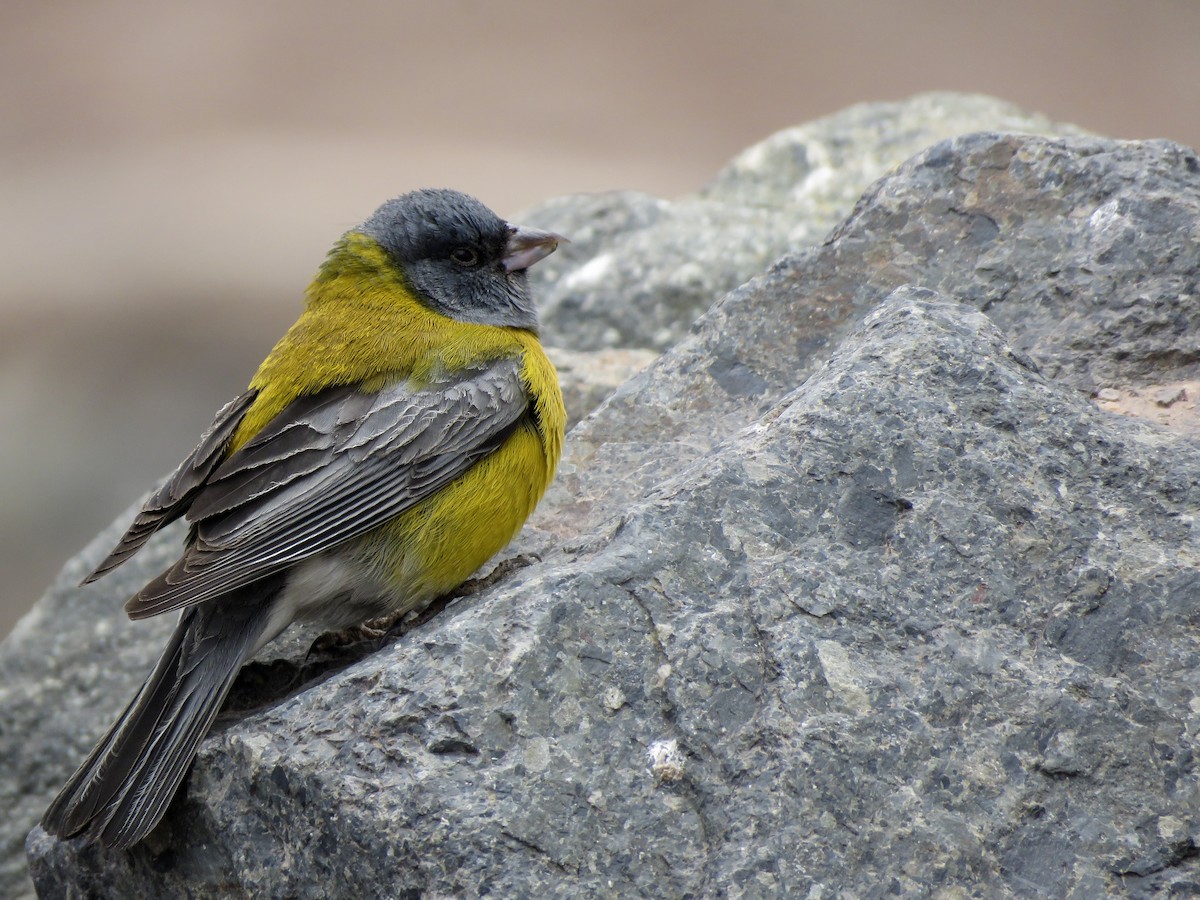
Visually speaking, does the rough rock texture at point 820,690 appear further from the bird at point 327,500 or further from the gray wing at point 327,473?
the gray wing at point 327,473

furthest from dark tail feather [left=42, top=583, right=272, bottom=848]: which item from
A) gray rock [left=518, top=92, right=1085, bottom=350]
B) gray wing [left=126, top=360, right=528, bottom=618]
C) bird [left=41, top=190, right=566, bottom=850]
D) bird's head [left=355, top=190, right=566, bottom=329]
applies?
gray rock [left=518, top=92, right=1085, bottom=350]

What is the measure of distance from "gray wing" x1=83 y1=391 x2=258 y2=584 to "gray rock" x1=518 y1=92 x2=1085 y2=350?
7.84 ft

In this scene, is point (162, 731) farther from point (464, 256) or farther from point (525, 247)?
point (525, 247)

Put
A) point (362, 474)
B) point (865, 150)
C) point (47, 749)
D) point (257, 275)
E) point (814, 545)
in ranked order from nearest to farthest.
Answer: point (814, 545), point (362, 474), point (47, 749), point (865, 150), point (257, 275)

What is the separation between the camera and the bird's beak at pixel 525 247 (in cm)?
430

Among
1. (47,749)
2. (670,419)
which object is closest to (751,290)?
(670,419)

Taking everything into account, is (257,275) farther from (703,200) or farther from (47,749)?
(47,749)

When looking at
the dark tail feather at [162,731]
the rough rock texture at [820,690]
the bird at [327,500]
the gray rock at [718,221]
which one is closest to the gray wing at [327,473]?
the bird at [327,500]

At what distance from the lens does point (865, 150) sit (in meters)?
6.60

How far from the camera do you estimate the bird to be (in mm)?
2975

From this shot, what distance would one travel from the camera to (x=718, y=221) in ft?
19.9

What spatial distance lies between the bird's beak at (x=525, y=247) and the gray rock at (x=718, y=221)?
1.39 m

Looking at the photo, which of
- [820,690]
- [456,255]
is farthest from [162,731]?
[456,255]

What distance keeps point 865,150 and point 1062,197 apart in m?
3.10
